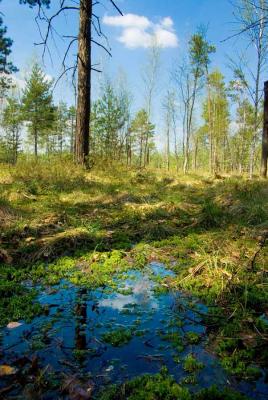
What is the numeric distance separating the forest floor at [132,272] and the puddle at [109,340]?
1 centimetres

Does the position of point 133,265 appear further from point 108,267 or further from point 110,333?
point 110,333

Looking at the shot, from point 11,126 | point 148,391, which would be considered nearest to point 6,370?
point 148,391

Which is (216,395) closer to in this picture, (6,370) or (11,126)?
(6,370)

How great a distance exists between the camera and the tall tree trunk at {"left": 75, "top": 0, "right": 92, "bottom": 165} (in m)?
8.80

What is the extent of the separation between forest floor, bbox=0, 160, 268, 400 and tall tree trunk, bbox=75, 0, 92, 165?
9.25 feet

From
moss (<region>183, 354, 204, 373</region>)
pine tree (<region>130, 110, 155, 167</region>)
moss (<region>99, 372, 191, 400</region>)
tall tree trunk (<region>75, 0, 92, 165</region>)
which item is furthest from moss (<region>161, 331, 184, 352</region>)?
pine tree (<region>130, 110, 155, 167</region>)

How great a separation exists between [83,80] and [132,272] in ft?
23.6

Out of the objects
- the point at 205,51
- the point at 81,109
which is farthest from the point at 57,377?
the point at 205,51

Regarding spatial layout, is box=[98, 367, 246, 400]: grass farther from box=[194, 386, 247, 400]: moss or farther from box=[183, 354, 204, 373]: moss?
box=[183, 354, 204, 373]: moss

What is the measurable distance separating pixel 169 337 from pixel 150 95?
129 ft

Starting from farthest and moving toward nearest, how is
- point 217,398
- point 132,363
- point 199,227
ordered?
point 199,227 < point 132,363 < point 217,398

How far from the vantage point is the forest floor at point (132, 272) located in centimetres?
160

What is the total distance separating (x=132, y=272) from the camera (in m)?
3.11

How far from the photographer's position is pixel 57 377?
1.60 metres
